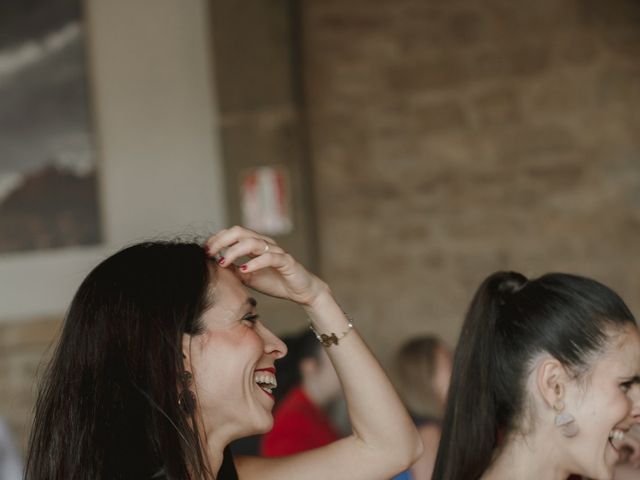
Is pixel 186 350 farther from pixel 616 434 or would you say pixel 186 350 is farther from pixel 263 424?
pixel 616 434

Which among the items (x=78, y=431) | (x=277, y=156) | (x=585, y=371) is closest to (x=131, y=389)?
(x=78, y=431)

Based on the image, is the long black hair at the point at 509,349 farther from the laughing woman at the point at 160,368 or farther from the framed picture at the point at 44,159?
the framed picture at the point at 44,159

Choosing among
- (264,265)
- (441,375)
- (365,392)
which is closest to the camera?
(264,265)

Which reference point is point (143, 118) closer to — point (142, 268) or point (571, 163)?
point (571, 163)

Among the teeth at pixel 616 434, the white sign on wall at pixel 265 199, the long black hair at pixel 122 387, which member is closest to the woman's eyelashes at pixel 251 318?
the long black hair at pixel 122 387

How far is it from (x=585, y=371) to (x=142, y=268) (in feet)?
3.35

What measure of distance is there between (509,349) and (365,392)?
0.38 metres

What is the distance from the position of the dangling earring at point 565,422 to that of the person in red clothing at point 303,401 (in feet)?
7.37

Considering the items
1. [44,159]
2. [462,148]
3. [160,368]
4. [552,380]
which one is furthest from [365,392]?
[44,159]

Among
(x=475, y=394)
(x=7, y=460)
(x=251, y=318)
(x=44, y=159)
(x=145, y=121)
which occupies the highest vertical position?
(x=145, y=121)

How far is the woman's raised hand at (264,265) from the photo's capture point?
7.43ft

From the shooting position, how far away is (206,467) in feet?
7.07

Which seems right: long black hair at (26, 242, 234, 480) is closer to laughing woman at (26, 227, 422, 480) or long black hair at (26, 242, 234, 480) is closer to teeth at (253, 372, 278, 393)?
laughing woman at (26, 227, 422, 480)

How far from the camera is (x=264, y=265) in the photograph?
7.55 ft
